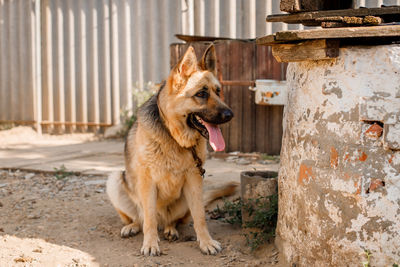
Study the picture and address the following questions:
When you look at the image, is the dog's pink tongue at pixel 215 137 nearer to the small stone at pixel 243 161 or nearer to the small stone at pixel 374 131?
the small stone at pixel 374 131

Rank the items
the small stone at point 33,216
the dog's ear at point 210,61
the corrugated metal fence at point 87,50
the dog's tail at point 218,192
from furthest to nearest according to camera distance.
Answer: the corrugated metal fence at point 87,50 → the dog's tail at point 218,192 → the small stone at point 33,216 → the dog's ear at point 210,61

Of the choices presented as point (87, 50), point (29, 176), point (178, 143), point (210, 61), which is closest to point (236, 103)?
point (29, 176)

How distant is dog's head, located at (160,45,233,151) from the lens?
3.80 metres

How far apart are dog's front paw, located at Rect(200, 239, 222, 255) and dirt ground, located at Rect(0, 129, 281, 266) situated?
0.06m

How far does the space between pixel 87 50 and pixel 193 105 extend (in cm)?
769

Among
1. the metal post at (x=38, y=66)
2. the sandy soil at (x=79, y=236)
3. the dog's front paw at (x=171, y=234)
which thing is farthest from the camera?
the metal post at (x=38, y=66)

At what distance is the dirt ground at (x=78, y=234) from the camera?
374cm

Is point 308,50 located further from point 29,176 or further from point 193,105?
point 29,176

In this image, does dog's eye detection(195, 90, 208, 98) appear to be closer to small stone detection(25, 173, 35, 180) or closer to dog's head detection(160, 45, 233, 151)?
dog's head detection(160, 45, 233, 151)

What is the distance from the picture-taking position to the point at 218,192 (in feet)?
16.3

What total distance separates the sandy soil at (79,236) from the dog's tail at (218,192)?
10.4 inches

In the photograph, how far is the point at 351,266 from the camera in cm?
291

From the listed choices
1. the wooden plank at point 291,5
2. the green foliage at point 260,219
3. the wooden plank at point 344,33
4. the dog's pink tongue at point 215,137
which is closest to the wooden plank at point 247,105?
the green foliage at point 260,219

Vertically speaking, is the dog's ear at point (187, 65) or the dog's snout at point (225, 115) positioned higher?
the dog's ear at point (187, 65)
